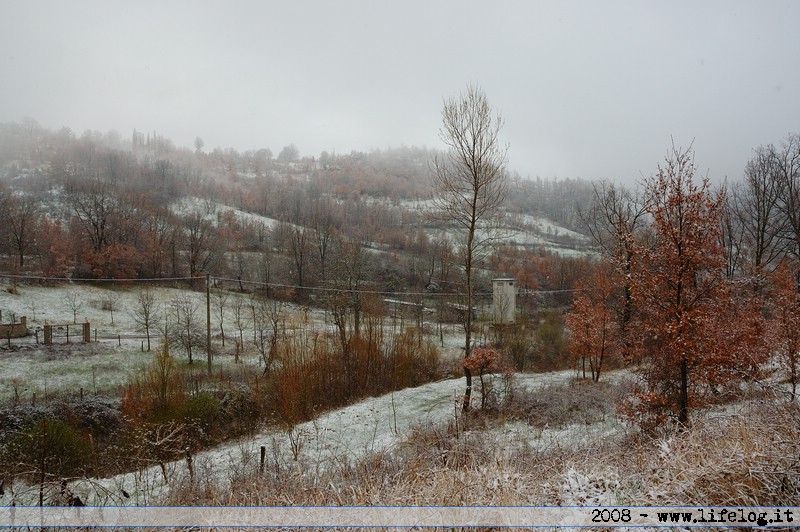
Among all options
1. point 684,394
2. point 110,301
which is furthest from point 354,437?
point 110,301

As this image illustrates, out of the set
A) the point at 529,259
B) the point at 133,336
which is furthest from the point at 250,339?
the point at 529,259

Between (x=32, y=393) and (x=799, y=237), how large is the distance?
4101 centimetres

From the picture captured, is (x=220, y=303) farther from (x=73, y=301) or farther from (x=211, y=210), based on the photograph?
(x=211, y=210)

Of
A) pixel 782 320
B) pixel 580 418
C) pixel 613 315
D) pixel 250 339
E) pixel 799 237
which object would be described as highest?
pixel 799 237

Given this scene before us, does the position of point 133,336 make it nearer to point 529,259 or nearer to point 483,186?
point 483,186

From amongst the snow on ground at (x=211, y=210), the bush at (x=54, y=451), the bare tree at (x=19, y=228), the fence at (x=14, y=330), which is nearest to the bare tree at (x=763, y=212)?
the bush at (x=54, y=451)

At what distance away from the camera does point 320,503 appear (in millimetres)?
4156

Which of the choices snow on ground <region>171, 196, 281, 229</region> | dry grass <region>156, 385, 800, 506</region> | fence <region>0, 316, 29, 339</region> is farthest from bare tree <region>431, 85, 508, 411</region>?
snow on ground <region>171, 196, 281, 229</region>

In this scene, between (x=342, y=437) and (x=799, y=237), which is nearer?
(x=342, y=437)

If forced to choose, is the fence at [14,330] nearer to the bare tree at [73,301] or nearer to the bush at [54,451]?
the bare tree at [73,301]

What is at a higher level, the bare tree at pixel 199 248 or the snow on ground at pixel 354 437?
the bare tree at pixel 199 248

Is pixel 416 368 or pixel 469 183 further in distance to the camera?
pixel 416 368

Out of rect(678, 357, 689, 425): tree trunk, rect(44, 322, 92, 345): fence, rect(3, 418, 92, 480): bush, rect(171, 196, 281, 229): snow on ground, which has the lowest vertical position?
→ rect(44, 322, 92, 345): fence

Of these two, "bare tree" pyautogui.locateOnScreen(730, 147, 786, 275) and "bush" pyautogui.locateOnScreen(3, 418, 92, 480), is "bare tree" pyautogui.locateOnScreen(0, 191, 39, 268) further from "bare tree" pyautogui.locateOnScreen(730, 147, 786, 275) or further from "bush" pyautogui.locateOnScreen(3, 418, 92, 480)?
"bare tree" pyautogui.locateOnScreen(730, 147, 786, 275)
